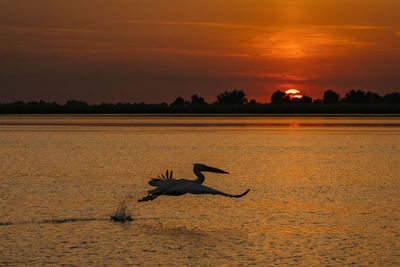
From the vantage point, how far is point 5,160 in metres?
27.8

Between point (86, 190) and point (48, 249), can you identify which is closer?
point (48, 249)

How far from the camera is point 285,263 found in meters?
9.99

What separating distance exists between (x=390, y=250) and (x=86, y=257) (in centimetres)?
513

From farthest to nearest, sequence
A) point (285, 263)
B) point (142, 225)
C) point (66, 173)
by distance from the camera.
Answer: point (66, 173), point (142, 225), point (285, 263)

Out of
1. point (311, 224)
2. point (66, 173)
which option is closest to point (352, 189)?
point (311, 224)

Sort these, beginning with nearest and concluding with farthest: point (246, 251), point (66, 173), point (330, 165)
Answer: point (246, 251)
point (66, 173)
point (330, 165)

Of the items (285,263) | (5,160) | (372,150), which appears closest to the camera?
(285,263)

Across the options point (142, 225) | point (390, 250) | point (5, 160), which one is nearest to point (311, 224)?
point (390, 250)

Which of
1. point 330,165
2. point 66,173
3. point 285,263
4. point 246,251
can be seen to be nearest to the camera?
point 285,263

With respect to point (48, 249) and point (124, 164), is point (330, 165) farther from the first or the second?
point (48, 249)

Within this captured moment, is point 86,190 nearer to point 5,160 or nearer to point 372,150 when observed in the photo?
point 5,160

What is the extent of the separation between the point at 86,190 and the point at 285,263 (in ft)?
30.0

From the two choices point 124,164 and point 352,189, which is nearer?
point 352,189

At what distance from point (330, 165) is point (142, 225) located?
577 inches
